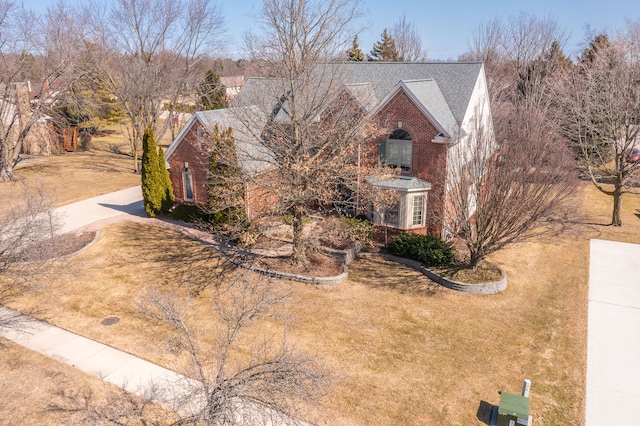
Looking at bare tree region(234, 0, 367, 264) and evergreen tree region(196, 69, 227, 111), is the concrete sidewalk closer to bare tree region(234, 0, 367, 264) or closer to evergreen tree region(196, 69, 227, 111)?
bare tree region(234, 0, 367, 264)

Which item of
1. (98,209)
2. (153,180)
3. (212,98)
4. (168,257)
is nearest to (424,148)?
(168,257)

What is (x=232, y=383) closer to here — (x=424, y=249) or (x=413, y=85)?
(x=424, y=249)

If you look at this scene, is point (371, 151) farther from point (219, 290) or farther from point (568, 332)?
point (568, 332)

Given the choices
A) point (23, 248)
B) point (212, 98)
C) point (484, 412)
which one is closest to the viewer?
point (484, 412)

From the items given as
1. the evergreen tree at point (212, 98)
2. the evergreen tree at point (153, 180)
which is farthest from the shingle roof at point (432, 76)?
the evergreen tree at point (212, 98)

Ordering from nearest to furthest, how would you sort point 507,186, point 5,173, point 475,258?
point 507,186, point 475,258, point 5,173

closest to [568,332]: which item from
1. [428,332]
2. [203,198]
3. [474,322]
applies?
[474,322]

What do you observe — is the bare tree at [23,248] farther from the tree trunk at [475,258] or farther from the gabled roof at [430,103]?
the tree trunk at [475,258]
